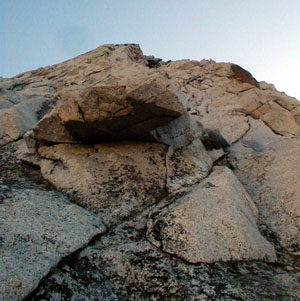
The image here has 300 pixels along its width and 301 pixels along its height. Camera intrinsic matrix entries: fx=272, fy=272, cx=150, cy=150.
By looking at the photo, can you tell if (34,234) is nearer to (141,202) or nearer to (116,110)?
(141,202)

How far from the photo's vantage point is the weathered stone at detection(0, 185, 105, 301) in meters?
2.35

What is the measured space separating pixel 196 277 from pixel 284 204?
1.99 meters

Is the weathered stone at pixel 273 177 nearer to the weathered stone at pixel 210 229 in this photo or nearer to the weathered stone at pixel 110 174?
the weathered stone at pixel 210 229

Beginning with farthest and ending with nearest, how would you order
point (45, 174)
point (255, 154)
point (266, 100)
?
point (266, 100) < point (255, 154) < point (45, 174)

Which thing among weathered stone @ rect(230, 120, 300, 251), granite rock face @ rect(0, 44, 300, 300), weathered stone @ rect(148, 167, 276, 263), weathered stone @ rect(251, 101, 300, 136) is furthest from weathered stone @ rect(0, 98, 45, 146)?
weathered stone @ rect(251, 101, 300, 136)

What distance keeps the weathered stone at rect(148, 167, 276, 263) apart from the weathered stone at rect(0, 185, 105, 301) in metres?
0.85

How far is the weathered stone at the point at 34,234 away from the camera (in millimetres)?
2352

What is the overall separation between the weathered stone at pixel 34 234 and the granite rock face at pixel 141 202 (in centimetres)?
1

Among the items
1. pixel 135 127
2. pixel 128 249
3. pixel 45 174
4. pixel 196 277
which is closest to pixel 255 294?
pixel 196 277

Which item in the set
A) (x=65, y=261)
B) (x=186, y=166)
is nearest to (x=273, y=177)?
(x=186, y=166)

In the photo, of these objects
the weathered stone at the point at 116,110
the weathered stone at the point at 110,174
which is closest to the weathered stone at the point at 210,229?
the weathered stone at the point at 110,174

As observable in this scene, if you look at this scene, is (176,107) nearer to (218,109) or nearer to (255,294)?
(255,294)

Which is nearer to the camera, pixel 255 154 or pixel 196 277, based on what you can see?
pixel 196 277

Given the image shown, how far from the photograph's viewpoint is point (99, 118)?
3879 mm
